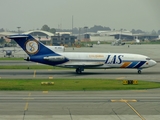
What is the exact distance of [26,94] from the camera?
41719mm

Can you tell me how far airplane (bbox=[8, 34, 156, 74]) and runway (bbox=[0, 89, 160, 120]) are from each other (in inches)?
862

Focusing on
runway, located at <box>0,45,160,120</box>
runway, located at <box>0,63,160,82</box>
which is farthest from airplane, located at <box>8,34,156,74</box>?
runway, located at <box>0,45,160,120</box>

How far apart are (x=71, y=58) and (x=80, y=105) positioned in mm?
30994

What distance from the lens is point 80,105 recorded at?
35.3m

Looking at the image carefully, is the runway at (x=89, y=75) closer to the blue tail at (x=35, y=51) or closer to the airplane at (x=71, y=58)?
the airplane at (x=71, y=58)

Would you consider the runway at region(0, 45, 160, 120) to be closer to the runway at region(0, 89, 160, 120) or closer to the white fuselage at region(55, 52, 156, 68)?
the runway at region(0, 89, 160, 120)

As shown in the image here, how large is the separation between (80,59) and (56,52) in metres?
4.62

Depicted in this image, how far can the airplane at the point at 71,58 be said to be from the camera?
65250 mm

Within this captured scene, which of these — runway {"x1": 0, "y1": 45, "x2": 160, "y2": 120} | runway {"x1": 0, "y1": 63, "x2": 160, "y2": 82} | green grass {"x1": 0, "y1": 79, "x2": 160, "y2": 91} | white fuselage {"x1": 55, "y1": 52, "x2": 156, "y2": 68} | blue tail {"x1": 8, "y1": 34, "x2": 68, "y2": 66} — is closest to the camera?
runway {"x1": 0, "y1": 45, "x2": 160, "y2": 120}

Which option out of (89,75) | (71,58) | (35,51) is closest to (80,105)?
(89,75)

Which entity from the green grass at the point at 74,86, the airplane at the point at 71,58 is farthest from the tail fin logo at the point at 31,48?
the green grass at the point at 74,86

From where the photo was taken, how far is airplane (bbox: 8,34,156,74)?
2569 inches

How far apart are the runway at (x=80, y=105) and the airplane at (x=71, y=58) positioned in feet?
71.8
